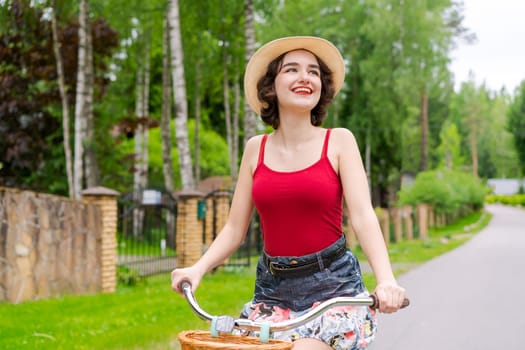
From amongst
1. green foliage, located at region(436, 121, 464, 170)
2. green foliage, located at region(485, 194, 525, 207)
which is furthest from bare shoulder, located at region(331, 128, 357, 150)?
green foliage, located at region(436, 121, 464, 170)

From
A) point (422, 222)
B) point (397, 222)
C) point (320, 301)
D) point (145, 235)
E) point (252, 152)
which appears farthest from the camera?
point (422, 222)

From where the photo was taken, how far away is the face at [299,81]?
3014 mm

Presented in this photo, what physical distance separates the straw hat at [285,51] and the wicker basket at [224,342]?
3.36 ft

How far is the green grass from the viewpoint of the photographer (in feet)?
24.4

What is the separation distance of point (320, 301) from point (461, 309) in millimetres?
8027

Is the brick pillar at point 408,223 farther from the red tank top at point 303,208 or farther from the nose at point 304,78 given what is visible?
the red tank top at point 303,208

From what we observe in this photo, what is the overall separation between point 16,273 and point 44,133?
52.7 ft

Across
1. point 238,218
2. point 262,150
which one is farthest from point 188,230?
point 262,150

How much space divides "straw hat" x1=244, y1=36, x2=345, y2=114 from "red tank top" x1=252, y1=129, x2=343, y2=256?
0.41 meters

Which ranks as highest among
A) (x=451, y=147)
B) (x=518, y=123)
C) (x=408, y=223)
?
(x=518, y=123)

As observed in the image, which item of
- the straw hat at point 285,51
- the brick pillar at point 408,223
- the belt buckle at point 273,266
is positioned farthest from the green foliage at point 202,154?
the belt buckle at point 273,266

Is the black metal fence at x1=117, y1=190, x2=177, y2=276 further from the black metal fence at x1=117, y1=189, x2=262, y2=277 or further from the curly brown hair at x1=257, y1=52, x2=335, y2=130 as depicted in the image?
the curly brown hair at x1=257, y1=52, x2=335, y2=130

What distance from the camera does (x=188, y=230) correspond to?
627 inches

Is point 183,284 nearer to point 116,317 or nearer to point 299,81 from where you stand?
point 299,81
